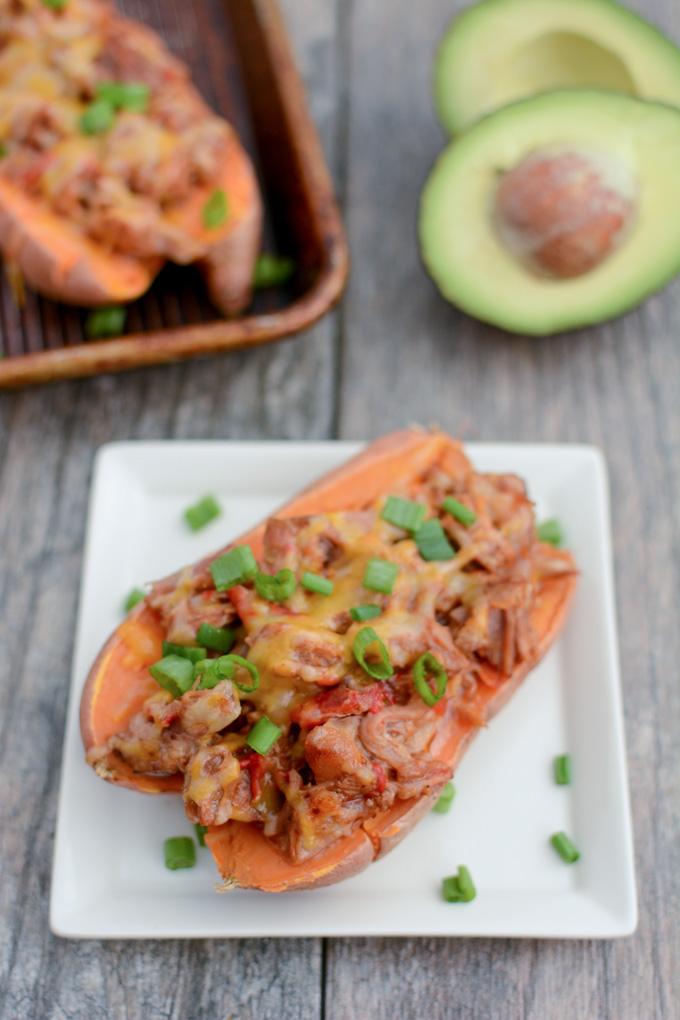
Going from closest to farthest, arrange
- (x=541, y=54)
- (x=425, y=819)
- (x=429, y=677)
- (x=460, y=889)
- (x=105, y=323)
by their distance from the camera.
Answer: (x=429, y=677) < (x=460, y=889) < (x=425, y=819) < (x=105, y=323) < (x=541, y=54)

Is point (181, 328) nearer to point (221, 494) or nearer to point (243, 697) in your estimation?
point (221, 494)

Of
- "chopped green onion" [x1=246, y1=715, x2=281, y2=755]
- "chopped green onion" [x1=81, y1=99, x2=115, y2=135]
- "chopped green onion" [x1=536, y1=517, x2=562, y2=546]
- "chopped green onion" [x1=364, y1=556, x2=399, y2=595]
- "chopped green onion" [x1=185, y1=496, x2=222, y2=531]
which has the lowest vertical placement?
"chopped green onion" [x1=185, y1=496, x2=222, y2=531]

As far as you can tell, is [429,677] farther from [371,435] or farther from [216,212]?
[216,212]

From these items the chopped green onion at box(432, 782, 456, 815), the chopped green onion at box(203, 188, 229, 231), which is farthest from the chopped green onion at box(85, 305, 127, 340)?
the chopped green onion at box(432, 782, 456, 815)

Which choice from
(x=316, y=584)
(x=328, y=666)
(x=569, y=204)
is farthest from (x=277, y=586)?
(x=569, y=204)

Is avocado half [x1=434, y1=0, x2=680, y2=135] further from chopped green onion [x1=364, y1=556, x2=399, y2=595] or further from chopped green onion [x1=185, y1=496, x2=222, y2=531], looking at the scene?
chopped green onion [x1=364, y1=556, x2=399, y2=595]

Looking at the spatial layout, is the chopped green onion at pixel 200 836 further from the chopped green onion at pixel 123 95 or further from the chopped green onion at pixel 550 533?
the chopped green onion at pixel 123 95

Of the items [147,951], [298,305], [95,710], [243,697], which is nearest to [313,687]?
[243,697]
